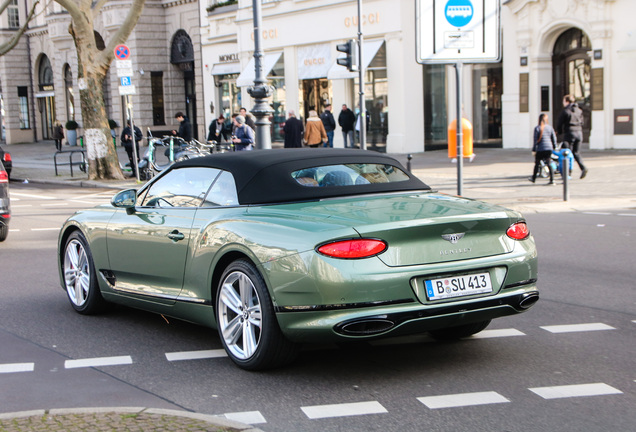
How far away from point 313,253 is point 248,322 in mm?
766

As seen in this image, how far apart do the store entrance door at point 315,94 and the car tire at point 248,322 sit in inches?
1131

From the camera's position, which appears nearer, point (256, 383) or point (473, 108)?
point (256, 383)

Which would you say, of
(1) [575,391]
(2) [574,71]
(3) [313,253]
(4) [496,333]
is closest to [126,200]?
(3) [313,253]

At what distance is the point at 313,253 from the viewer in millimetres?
5227

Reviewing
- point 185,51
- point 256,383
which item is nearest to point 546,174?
point 256,383

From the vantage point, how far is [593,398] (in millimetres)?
4980

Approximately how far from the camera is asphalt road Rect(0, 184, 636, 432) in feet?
15.6

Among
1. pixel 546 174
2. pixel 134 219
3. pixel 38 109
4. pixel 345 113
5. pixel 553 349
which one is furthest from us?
pixel 38 109

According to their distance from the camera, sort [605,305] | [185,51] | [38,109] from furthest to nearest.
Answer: [38,109] < [185,51] < [605,305]

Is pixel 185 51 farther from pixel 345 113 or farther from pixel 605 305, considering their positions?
pixel 605 305

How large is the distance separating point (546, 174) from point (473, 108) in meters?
12.3

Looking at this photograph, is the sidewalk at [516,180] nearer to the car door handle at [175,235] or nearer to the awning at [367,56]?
the awning at [367,56]

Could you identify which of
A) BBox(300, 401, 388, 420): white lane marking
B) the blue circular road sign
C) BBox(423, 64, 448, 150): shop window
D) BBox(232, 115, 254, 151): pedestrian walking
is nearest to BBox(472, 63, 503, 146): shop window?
BBox(423, 64, 448, 150): shop window

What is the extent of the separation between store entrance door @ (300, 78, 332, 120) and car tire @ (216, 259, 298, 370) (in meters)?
28.7
